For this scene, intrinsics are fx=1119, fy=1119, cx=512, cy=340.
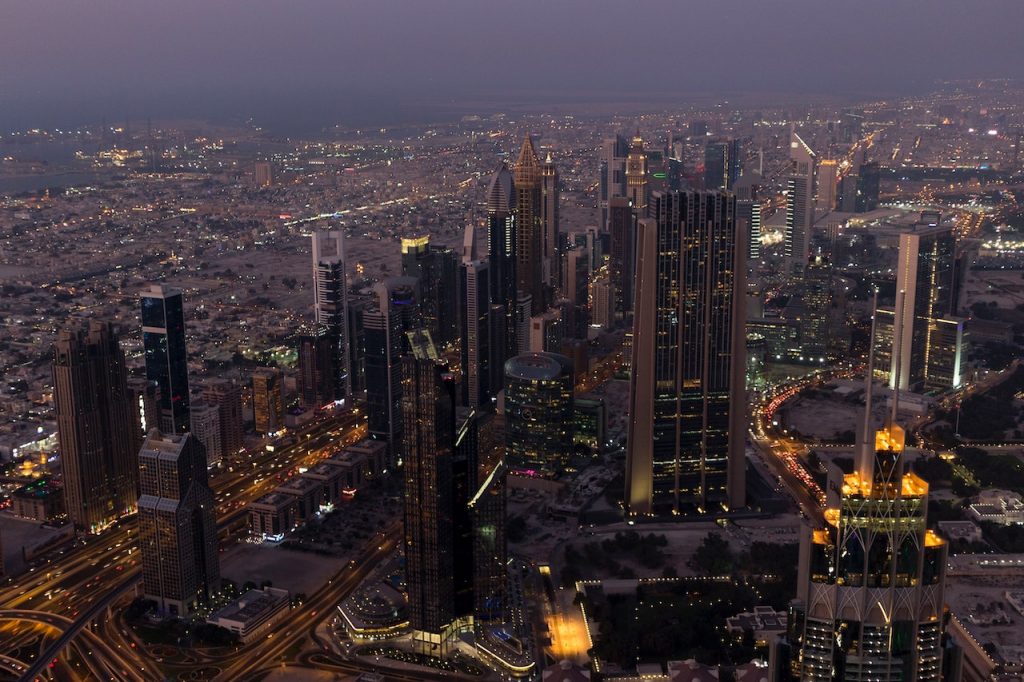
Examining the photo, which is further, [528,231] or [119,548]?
[528,231]

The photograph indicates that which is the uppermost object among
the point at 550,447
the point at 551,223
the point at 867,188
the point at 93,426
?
the point at 867,188

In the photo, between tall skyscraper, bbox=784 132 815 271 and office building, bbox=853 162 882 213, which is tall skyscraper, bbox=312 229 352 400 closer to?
tall skyscraper, bbox=784 132 815 271

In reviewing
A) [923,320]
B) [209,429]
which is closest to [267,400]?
[209,429]

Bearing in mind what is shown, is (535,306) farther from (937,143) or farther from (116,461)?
(937,143)

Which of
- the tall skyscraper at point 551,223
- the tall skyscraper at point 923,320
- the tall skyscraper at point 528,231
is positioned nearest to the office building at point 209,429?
the tall skyscraper at point 528,231

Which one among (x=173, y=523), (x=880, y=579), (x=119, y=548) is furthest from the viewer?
(x=119, y=548)

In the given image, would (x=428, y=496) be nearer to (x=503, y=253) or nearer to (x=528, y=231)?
(x=503, y=253)

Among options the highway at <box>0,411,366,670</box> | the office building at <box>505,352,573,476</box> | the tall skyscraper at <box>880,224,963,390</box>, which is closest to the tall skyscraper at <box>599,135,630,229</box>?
the tall skyscraper at <box>880,224,963,390</box>

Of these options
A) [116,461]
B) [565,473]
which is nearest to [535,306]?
[565,473]

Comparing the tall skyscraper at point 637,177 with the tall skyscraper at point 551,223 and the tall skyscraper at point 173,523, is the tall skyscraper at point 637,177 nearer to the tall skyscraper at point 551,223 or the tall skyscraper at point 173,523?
the tall skyscraper at point 551,223
